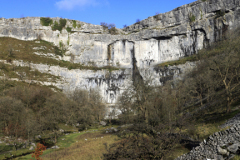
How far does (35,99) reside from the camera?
41.4m

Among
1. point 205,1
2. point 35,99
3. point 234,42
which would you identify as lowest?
point 35,99

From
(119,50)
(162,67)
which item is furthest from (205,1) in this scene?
(119,50)

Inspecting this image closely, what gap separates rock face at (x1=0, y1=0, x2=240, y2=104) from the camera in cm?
6250

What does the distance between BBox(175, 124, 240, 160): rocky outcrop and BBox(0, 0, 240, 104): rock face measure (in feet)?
175

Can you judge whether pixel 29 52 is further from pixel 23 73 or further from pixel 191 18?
pixel 191 18

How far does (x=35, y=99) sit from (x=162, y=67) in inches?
1770

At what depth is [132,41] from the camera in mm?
74000

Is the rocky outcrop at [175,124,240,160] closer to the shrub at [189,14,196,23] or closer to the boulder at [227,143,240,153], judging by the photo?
the boulder at [227,143,240,153]

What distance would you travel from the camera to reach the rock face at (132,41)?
62.5m

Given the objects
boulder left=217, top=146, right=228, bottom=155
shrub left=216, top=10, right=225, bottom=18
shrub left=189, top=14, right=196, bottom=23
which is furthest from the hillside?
boulder left=217, top=146, right=228, bottom=155

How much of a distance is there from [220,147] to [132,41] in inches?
2703

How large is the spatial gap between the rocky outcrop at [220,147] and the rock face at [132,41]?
5341 centimetres

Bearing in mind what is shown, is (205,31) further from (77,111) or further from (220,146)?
(220,146)

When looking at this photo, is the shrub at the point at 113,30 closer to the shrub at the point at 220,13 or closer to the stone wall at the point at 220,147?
the shrub at the point at 220,13
